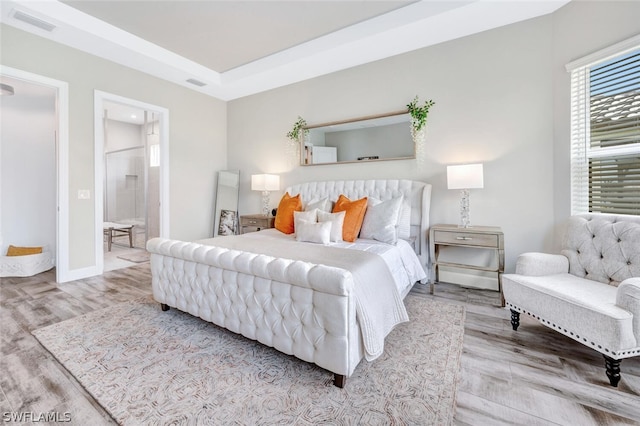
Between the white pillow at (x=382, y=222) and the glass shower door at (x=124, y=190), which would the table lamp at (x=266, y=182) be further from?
the glass shower door at (x=124, y=190)

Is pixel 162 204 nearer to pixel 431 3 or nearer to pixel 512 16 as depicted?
pixel 431 3

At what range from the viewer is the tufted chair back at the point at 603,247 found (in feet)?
6.66

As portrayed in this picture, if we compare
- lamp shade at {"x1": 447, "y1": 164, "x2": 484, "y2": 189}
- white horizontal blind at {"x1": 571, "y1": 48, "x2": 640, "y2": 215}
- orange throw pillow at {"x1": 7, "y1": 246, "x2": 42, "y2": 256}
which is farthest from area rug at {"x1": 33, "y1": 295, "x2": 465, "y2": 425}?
orange throw pillow at {"x1": 7, "y1": 246, "x2": 42, "y2": 256}

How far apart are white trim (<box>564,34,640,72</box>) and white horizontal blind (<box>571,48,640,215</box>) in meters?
0.05

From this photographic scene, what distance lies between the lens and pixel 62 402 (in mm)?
1482

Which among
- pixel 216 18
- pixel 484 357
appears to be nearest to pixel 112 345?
pixel 484 357

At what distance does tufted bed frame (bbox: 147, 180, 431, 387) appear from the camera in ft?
4.97

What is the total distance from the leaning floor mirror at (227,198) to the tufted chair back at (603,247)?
185 inches

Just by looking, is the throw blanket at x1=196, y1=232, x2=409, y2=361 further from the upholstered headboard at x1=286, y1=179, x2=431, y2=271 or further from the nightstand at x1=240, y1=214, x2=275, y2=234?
the nightstand at x1=240, y1=214, x2=275, y2=234

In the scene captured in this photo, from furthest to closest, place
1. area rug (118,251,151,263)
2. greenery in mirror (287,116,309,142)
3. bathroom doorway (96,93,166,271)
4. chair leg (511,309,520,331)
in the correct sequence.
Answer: bathroom doorway (96,93,166,271) < area rug (118,251,151,263) < greenery in mirror (287,116,309,142) < chair leg (511,309,520,331)

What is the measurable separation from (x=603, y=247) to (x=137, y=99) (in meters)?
5.61

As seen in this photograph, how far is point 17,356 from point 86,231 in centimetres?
213

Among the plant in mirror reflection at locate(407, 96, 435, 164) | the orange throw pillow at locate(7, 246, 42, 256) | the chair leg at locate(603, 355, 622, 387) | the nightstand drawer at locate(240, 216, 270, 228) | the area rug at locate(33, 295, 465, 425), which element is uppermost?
the plant in mirror reflection at locate(407, 96, 435, 164)

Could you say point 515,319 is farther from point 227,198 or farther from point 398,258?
point 227,198
